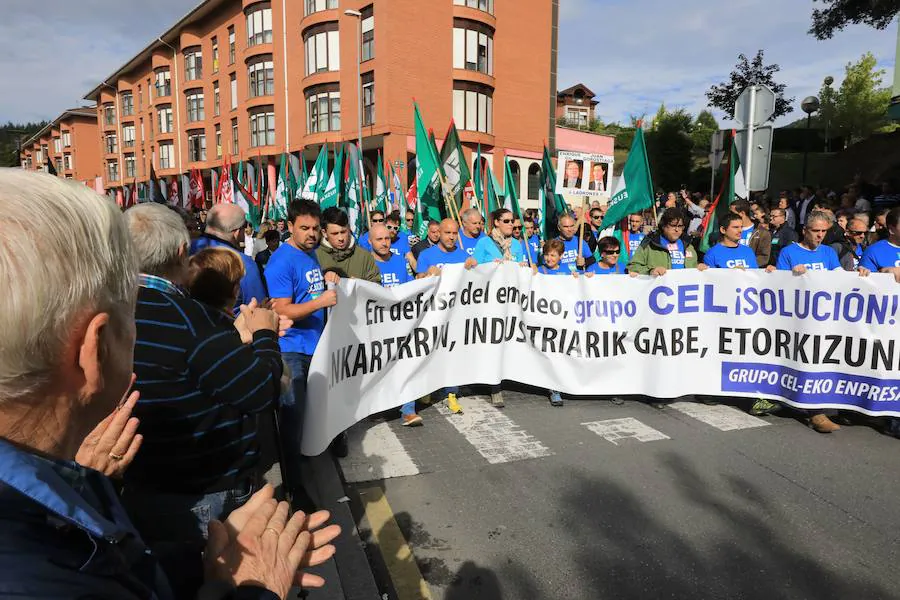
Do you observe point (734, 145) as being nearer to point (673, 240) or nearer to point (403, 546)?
point (673, 240)

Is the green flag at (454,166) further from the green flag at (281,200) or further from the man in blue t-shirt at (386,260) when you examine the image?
the green flag at (281,200)

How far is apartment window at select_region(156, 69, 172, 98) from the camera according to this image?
1965 inches

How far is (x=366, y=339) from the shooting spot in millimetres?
4742

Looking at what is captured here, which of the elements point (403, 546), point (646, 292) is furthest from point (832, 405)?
point (403, 546)

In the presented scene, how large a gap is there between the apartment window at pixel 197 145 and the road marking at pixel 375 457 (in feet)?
150

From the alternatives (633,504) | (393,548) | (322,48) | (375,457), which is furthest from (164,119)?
(633,504)

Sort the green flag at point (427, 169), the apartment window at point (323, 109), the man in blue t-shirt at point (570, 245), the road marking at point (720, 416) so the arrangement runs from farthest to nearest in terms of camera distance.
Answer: the apartment window at point (323, 109) → the green flag at point (427, 169) → the man in blue t-shirt at point (570, 245) → the road marking at point (720, 416)

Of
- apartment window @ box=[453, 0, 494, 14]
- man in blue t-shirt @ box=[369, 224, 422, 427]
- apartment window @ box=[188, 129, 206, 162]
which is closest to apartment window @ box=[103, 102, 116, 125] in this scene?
apartment window @ box=[188, 129, 206, 162]

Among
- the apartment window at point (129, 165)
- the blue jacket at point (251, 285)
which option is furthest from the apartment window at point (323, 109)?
the apartment window at point (129, 165)

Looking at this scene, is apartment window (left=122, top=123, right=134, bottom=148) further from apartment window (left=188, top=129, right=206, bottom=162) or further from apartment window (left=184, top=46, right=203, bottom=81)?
apartment window (left=184, top=46, right=203, bottom=81)

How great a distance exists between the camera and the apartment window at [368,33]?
2948 centimetres

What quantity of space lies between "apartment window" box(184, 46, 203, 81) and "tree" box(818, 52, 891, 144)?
45.0m

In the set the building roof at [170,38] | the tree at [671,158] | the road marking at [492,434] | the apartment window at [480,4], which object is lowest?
the road marking at [492,434]

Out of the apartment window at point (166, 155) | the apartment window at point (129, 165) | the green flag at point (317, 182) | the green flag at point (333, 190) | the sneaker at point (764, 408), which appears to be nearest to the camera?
the sneaker at point (764, 408)
